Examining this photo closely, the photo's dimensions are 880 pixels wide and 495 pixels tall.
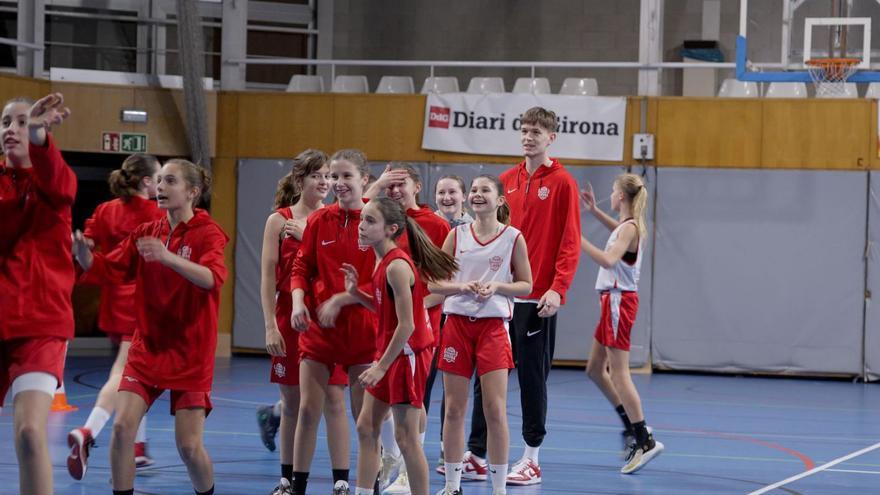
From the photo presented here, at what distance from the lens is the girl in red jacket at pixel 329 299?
5.90 m

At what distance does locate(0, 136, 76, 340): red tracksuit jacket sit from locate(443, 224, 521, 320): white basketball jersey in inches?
86.0

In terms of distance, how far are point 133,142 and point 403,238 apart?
9.42m

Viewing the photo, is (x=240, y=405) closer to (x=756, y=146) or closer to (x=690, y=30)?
(x=756, y=146)

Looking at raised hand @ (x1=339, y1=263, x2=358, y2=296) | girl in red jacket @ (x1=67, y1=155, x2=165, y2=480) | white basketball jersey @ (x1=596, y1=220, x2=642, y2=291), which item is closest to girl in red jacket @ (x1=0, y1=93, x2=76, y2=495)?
raised hand @ (x1=339, y1=263, x2=358, y2=296)

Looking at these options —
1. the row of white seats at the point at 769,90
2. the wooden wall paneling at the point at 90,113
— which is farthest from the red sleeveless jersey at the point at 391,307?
the row of white seats at the point at 769,90

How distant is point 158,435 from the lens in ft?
28.9

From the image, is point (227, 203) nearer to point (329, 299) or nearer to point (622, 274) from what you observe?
point (622, 274)

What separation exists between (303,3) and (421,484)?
45.4ft

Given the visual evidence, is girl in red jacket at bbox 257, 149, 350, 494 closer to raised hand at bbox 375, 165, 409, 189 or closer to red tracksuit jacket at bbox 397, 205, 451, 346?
raised hand at bbox 375, 165, 409, 189

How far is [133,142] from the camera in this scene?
48.4 feet

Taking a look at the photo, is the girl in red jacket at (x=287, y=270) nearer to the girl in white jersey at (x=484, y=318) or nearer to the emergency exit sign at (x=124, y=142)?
the girl in white jersey at (x=484, y=318)

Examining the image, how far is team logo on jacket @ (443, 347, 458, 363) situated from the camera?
6234mm

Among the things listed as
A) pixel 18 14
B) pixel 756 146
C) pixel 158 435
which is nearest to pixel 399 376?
pixel 158 435

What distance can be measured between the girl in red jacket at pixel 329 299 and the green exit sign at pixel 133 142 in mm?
9304
